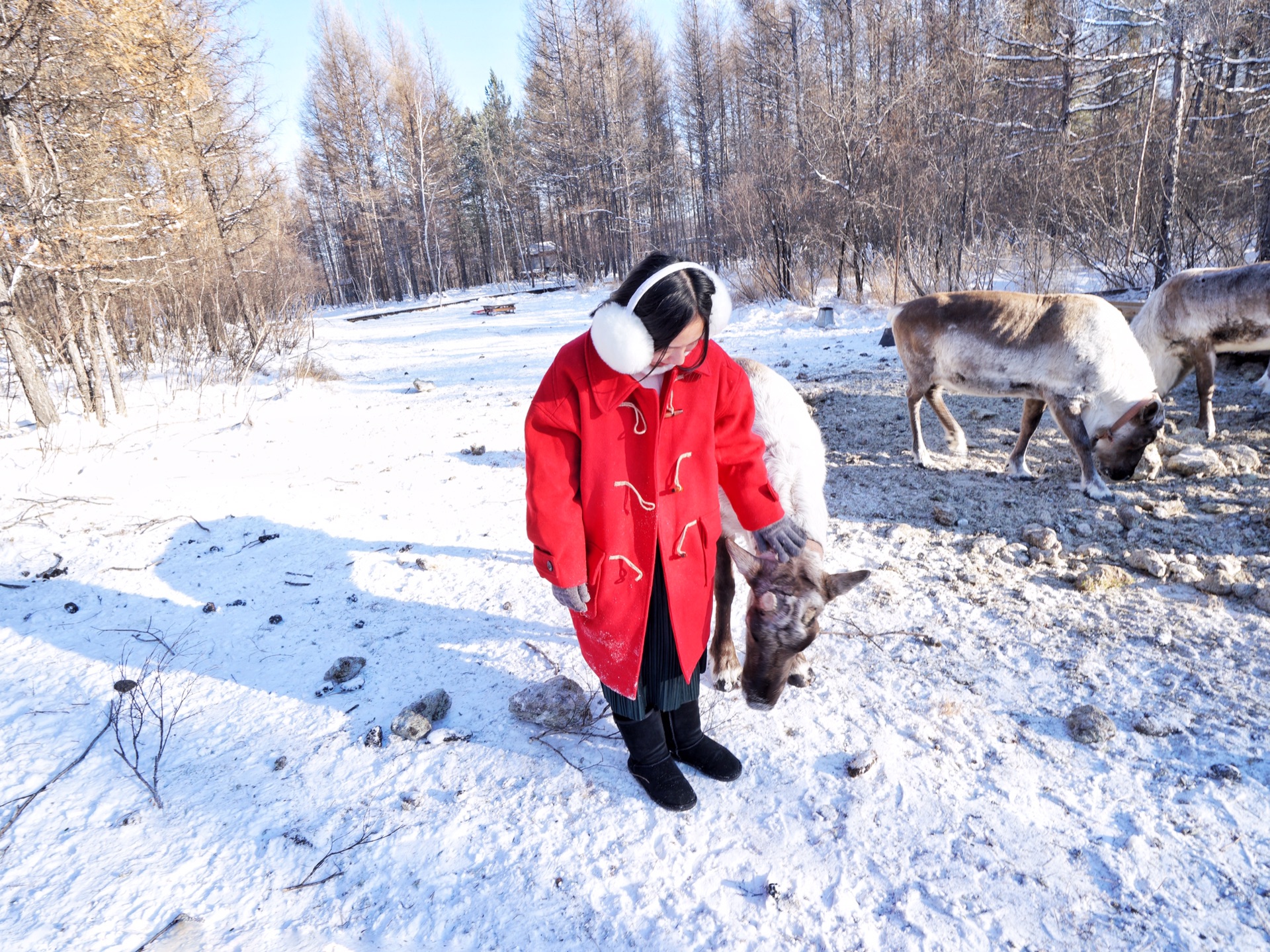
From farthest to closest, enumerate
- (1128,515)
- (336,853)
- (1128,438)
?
(1128,438)
(1128,515)
(336,853)

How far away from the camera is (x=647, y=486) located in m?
2.02

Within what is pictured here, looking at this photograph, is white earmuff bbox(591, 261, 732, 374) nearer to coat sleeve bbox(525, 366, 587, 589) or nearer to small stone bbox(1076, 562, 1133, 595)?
coat sleeve bbox(525, 366, 587, 589)

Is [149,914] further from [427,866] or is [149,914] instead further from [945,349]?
[945,349]

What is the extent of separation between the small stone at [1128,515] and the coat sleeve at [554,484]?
4.38 metres

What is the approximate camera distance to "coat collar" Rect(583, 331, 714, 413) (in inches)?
73.9

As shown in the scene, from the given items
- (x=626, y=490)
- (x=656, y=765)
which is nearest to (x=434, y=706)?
(x=656, y=765)

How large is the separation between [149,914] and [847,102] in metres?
17.8

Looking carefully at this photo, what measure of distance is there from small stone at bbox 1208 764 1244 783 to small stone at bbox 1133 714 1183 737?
0.19 metres

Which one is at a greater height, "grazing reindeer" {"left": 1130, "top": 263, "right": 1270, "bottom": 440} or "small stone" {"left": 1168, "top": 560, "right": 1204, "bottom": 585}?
"grazing reindeer" {"left": 1130, "top": 263, "right": 1270, "bottom": 440}

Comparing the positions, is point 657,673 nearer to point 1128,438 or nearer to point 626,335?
point 626,335

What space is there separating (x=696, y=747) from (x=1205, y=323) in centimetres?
Result: 687

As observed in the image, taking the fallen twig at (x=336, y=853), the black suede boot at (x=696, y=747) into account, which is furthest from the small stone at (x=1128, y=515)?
the fallen twig at (x=336, y=853)

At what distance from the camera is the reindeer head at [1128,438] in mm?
4500

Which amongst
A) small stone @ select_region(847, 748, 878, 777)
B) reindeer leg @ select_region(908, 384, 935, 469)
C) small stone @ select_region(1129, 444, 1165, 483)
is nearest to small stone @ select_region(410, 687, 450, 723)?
small stone @ select_region(847, 748, 878, 777)
